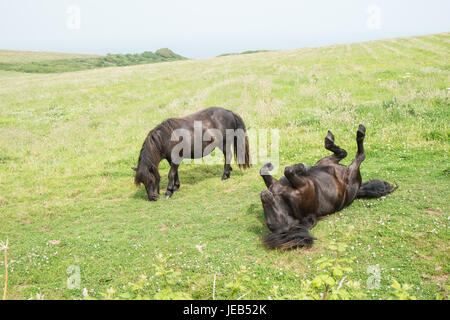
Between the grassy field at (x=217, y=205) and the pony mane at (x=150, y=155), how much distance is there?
26.8 inches

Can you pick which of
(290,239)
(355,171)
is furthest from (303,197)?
(355,171)

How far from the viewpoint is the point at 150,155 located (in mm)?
8062

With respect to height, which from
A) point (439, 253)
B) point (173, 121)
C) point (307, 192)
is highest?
point (173, 121)

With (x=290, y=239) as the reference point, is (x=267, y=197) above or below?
above

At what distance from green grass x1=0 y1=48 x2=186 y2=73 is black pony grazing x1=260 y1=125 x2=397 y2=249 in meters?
54.7

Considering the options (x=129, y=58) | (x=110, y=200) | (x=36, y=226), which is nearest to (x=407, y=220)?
(x=110, y=200)

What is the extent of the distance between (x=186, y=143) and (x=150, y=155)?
105cm

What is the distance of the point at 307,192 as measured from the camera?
5488mm

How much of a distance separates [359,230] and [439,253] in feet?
3.69

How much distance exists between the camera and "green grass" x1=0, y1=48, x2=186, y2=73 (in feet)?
169

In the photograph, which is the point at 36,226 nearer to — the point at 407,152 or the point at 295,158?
the point at 295,158

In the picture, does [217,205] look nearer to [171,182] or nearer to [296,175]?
[171,182]

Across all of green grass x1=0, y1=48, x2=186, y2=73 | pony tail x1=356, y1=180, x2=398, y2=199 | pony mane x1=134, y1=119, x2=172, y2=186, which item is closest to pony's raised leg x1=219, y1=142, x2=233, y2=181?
pony mane x1=134, y1=119, x2=172, y2=186

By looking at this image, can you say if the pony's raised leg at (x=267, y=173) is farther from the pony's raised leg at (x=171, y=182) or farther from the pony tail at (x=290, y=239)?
the pony's raised leg at (x=171, y=182)
